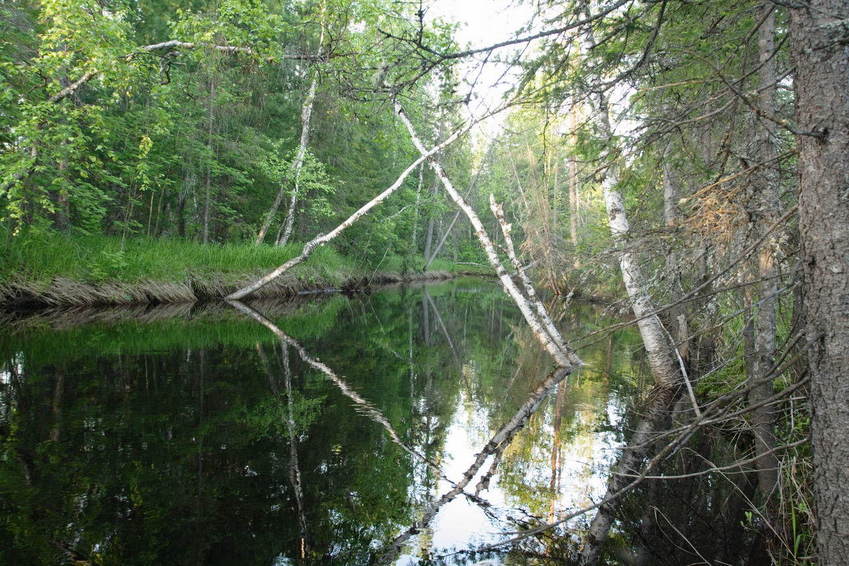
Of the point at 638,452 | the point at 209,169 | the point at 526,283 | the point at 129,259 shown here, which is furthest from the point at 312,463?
the point at 209,169

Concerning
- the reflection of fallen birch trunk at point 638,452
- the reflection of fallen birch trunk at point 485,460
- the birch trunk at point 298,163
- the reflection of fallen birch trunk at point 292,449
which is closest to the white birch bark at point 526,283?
the reflection of fallen birch trunk at point 485,460

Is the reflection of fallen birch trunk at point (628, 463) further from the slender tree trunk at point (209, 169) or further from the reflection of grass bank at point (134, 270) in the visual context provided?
the slender tree trunk at point (209, 169)

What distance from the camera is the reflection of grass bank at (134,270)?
1146 centimetres

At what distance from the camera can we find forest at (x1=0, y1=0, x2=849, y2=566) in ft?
8.48

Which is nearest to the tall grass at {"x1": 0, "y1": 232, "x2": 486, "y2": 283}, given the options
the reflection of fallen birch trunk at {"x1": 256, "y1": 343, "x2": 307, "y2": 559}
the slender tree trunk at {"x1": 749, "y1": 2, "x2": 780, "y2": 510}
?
the reflection of fallen birch trunk at {"x1": 256, "y1": 343, "x2": 307, "y2": 559}

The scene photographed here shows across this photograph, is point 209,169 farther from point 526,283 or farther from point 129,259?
point 526,283

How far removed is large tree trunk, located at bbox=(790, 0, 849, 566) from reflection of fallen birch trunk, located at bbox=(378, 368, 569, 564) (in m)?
2.09

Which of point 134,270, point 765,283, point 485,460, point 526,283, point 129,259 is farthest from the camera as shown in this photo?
point 134,270

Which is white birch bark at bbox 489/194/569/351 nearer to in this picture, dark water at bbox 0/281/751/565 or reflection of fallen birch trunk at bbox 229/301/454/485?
dark water at bbox 0/281/751/565

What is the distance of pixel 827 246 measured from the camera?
6.91 feet

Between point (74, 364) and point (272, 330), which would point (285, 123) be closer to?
point (272, 330)

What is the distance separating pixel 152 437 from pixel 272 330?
253 inches

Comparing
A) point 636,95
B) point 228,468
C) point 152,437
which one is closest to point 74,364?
point 152,437

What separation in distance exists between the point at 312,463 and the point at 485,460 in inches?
57.3
